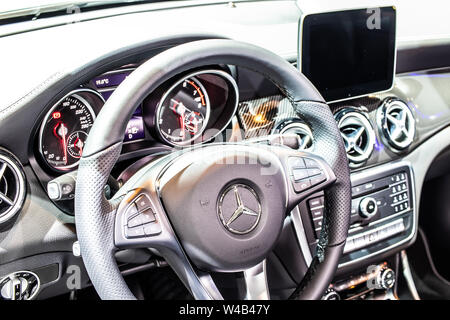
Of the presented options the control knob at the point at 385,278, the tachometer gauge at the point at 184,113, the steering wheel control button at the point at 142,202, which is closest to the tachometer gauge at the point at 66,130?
the tachometer gauge at the point at 184,113

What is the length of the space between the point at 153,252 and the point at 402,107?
1132mm

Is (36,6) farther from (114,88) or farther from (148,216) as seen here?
(148,216)

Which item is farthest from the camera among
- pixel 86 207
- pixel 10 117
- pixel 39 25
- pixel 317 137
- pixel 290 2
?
pixel 290 2

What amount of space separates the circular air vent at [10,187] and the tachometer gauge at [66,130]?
0.27 ft

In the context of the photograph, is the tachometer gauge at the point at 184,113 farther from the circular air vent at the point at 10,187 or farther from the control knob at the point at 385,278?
the control knob at the point at 385,278

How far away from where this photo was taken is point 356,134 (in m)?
1.87

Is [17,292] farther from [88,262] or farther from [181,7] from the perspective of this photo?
[181,7]

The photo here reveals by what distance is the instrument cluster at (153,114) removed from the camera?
1.41 meters

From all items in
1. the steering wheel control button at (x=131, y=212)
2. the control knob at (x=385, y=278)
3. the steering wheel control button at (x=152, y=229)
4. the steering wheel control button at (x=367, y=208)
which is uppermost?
the steering wheel control button at (x=131, y=212)

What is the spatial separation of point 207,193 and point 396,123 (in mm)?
1027

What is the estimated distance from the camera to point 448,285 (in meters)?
2.26

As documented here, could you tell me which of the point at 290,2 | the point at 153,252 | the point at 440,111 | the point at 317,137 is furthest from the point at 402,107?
the point at 153,252

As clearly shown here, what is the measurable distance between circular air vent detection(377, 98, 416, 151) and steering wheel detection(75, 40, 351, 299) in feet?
2.15

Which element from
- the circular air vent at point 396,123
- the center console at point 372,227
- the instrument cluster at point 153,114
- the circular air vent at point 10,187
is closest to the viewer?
the circular air vent at point 10,187
